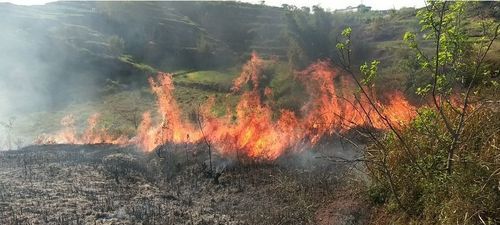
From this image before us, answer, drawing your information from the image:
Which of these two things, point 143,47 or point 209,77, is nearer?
point 209,77

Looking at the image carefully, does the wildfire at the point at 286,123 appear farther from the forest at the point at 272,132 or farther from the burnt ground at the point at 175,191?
the burnt ground at the point at 175,191

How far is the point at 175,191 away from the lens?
2328cm

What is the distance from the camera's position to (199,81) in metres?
79.8

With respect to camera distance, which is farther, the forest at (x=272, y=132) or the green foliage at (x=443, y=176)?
the forest at (x=272, y=132)

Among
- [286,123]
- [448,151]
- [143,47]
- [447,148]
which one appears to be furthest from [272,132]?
[143,47]

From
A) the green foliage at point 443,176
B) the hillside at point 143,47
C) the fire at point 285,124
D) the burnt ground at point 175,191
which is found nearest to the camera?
the green foliage at point 443,176

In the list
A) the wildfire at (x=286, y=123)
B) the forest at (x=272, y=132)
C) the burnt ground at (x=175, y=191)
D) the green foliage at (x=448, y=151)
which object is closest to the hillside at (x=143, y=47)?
the forest at (x=272, y=132)

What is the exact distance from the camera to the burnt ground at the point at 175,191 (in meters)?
16.8

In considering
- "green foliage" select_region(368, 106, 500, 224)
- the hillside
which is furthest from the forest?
the hillside

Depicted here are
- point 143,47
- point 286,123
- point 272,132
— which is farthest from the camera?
point 143,47

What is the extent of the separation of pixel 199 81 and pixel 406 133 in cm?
6756

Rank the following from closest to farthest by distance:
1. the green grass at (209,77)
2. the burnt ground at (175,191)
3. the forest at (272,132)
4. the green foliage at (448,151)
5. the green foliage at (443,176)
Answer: the green foliage at (443,176), the green foliage at (448,151), the forest at (272,132), the burnt ground at (175,191), the green grass at (209,77)

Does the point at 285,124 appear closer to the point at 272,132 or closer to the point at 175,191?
the point at 272,132

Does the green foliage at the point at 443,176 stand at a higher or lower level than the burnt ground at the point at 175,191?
higher
